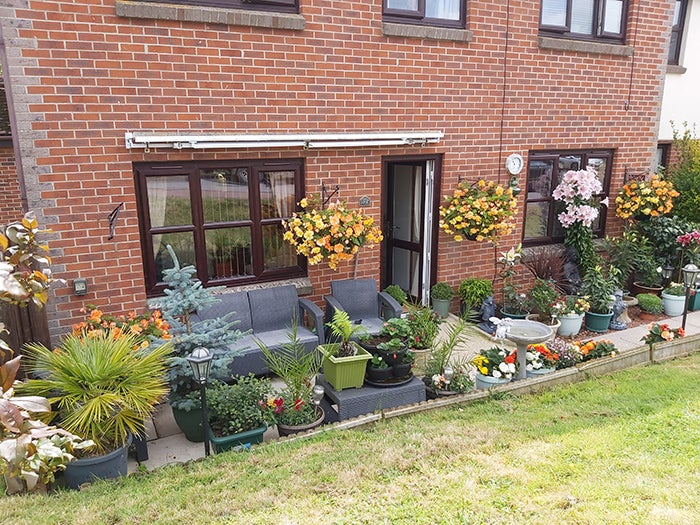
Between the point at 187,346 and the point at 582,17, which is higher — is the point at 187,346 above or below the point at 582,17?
below

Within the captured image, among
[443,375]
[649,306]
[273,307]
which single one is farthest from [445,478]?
[649,306]

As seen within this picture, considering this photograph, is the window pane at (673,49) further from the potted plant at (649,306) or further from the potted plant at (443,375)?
the potted plant at (443,375)

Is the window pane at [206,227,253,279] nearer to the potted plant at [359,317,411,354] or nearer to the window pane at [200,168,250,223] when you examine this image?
the window pane at [200,168,250,223]

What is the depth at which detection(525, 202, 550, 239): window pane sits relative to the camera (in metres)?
8.08

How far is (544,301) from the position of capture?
715 centimetres

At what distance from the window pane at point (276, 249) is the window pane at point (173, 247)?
2.91 feet

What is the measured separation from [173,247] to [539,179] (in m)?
5.48

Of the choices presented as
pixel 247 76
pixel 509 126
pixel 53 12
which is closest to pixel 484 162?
pixel 509 126

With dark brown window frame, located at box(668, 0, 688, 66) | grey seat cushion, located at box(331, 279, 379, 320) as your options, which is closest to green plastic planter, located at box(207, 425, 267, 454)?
grey seat cushion, located at box(331, 279, 379, 320)

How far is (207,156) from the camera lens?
5.70m

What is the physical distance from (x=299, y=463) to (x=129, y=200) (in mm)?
3254

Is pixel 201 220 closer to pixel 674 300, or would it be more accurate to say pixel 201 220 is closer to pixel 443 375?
pixel 443 375

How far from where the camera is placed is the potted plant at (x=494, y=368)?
5.22 metres

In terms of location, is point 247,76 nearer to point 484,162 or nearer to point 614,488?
point 484,162
